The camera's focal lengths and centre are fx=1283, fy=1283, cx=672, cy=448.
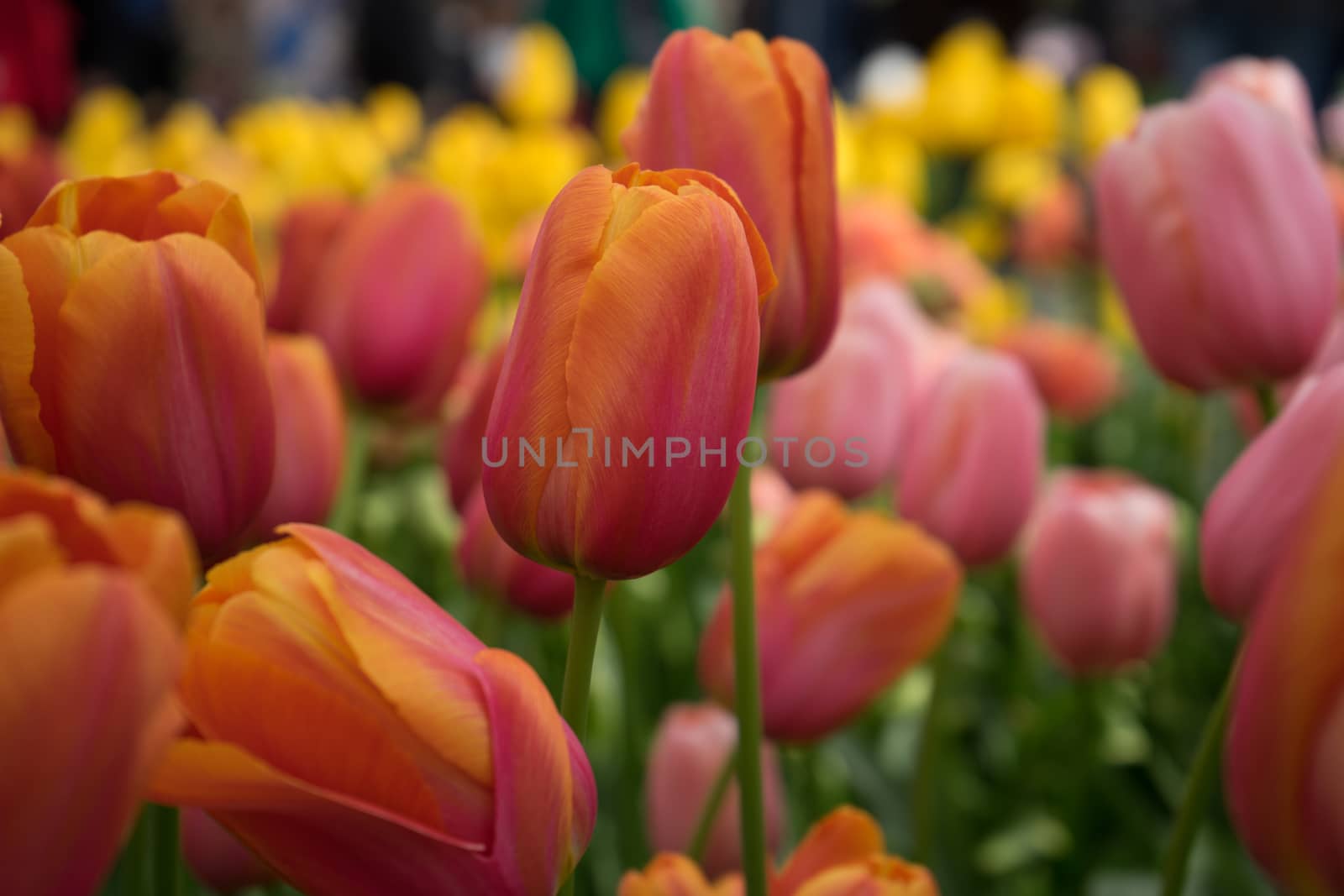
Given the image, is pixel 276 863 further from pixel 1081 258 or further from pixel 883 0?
pixel 883 0

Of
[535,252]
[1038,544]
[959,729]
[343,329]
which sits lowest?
[959,729]

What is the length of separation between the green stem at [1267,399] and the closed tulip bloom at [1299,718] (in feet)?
0.79

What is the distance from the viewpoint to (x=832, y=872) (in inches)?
11.7

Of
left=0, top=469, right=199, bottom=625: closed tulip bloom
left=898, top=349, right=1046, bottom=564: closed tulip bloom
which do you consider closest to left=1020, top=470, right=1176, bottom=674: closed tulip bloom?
left=898, top=349, right=1046, bottom=564: closed tulip bloom

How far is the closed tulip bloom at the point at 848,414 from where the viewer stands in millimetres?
580

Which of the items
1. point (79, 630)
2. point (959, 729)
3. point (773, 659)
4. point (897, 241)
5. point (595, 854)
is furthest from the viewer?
point (897, 241)

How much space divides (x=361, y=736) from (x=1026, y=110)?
2034 mm

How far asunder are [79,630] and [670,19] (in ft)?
2.16

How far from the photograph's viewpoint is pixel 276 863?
0.22m

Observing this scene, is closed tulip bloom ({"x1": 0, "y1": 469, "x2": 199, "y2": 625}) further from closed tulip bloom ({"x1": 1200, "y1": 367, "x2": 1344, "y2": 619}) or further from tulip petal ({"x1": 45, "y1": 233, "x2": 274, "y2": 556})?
closed tulip bloom ({"x1": 1200, "y1": 367, "x2": 1344, "y2": 619})

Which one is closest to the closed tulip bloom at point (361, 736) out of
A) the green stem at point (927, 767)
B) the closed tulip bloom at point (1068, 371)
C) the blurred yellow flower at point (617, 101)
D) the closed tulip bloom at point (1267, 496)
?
the closed tulip bloom at point (1267, 496)

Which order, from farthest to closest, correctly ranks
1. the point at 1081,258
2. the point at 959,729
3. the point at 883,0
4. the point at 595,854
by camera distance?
the point at 883,0
the point at 1081,258
the point at 959,729
the point at 595,854

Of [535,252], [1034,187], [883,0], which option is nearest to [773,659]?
[535,252]

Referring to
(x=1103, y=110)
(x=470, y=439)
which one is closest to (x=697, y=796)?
(x=470, y=439)
